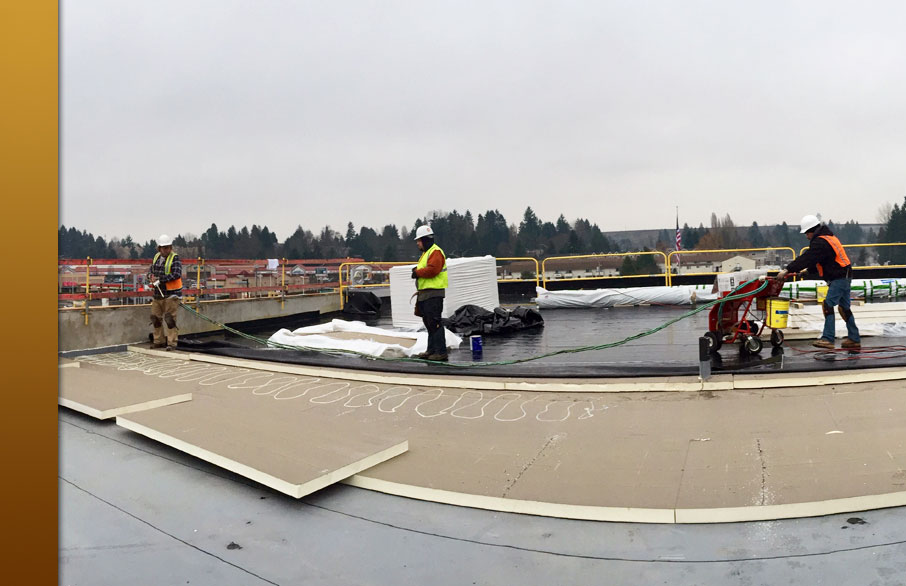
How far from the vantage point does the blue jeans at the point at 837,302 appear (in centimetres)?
611

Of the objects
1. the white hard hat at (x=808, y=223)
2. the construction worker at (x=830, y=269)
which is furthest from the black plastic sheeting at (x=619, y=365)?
the white hard hat at (x=808, y=223)

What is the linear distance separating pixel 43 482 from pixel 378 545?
1.90 meters

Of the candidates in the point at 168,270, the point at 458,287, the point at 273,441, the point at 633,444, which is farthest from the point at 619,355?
the point at 168,270

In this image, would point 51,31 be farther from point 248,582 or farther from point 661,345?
point 661,345

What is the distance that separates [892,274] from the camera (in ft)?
54.2

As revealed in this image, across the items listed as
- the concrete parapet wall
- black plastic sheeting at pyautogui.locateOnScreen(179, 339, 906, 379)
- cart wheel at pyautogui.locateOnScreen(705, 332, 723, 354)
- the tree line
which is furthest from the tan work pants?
the tree line

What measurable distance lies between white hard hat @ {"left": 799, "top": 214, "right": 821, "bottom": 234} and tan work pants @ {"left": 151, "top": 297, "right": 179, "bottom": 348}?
353 inches

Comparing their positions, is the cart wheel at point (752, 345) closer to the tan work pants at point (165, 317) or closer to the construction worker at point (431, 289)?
the construction worker at point (431, 289)

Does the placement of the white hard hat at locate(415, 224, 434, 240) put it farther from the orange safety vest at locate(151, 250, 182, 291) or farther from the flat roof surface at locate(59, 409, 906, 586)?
the orange safety vest at locate(151, 250, 182, 291)

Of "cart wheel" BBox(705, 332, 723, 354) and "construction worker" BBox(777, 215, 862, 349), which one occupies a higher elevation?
"construction worker" BBox(777, 215, 862, 349)

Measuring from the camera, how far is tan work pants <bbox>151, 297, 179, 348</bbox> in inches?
357

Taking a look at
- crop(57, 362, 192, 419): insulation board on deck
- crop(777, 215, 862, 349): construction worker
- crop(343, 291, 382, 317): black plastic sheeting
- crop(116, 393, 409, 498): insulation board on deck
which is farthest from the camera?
crop(343, 291, 382, 317): black plastic sheeting

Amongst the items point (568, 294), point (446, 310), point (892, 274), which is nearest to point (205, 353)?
point (446, 310)

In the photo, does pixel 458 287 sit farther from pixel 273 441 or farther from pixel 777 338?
pixel 273 441
